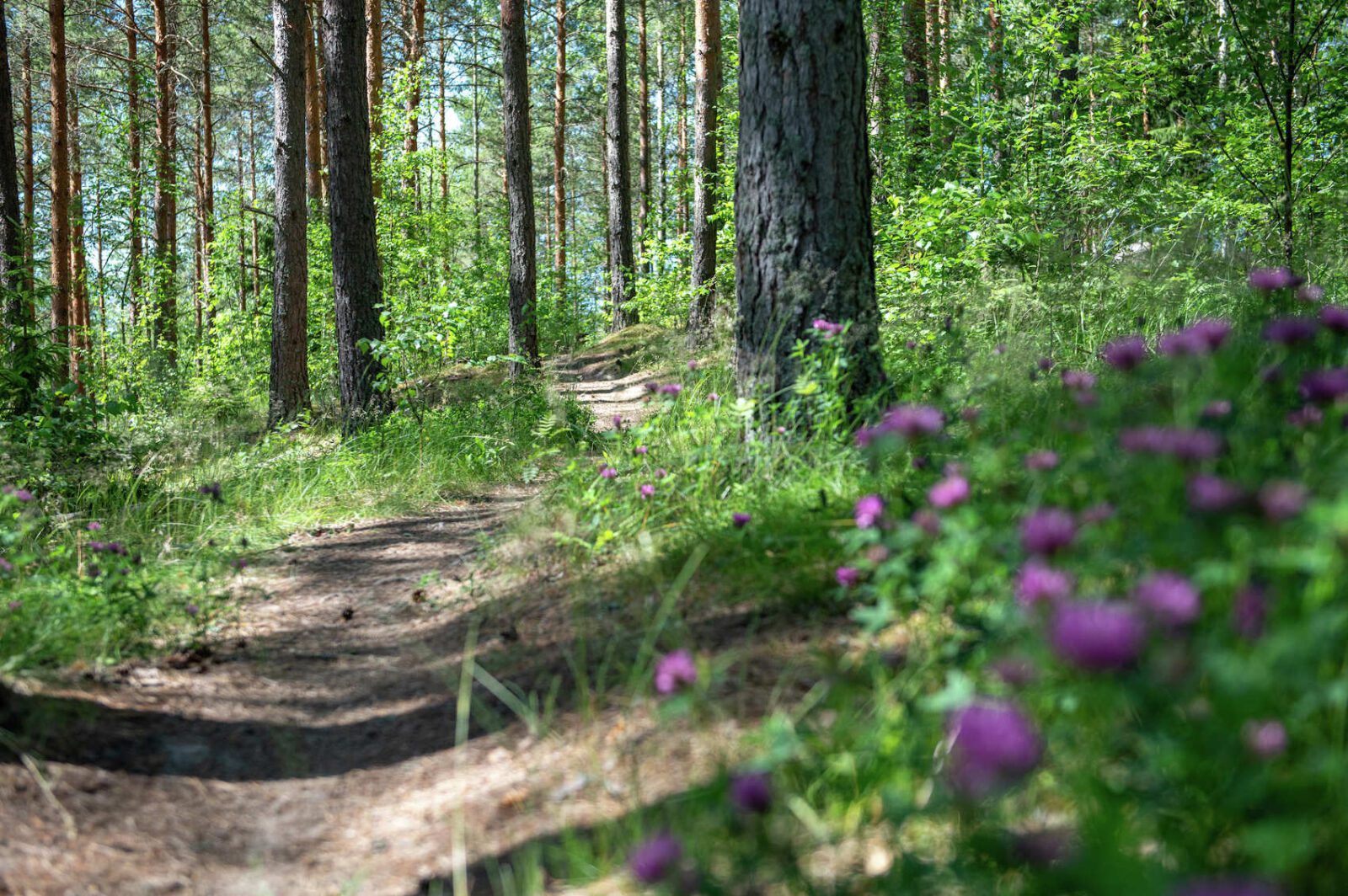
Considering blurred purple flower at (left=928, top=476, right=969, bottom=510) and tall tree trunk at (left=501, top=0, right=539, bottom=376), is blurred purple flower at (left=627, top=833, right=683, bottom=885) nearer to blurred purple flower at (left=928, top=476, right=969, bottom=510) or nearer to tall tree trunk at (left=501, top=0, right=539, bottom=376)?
blurred purple flower at (left=928, top=476, right=969, bottom=510)

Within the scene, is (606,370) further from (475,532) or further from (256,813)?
(256,813)

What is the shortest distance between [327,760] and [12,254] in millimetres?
6954

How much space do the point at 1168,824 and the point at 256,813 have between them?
2097 mm

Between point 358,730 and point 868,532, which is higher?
point 868,532

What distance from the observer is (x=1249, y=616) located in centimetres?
116

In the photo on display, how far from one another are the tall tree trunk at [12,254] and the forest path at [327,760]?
4113mm

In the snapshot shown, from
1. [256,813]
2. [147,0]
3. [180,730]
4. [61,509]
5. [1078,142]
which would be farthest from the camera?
[147,0]

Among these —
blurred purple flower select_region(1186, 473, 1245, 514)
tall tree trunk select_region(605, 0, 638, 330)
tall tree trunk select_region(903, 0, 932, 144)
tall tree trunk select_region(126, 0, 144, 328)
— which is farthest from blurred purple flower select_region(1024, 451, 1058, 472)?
tall tree trunk select_region(126, 0, 144, 328)

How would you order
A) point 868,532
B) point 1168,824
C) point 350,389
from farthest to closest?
point 350,389 → point 868,532 → point 1168,824

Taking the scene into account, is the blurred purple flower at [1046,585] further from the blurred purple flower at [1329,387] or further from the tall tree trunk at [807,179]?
the tall tree trunk at [807,179]

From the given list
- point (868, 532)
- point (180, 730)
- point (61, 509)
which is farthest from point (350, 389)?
point (868, 532)

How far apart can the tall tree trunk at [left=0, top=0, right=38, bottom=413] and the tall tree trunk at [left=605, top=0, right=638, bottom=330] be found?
8.95 meters

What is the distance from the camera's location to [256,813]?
2375 mm

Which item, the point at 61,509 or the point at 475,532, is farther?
the point at 61,509
